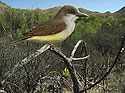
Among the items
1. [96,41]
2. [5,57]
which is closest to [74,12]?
[5,57]

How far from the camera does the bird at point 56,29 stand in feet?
2.33

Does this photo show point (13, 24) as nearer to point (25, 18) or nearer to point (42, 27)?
point (25, 18)

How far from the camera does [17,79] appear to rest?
12.8ft

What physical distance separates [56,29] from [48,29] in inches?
1.7

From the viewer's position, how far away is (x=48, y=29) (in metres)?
0.74

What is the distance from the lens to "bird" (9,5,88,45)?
710 millimetres

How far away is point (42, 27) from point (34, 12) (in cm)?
915

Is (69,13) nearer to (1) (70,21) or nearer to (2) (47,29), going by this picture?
(1) (70,21)

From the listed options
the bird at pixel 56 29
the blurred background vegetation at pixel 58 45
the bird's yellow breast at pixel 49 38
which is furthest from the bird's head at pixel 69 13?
the blurred background vegetation at pixel 58 45

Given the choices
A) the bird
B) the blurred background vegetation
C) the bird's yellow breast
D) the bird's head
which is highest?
the bird's head

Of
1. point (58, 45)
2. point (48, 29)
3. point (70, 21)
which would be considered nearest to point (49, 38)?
point (48, 29)

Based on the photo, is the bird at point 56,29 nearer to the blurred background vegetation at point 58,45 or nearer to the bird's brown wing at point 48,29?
the bird's brown wing at point 48,29

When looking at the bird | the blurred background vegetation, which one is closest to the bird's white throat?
the bird

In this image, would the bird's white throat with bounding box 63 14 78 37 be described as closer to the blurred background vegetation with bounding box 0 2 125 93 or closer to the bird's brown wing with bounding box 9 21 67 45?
the bird's brown wing with bounding box 9 21 67 45
